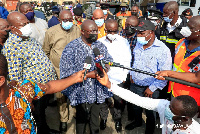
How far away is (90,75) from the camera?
109 inches

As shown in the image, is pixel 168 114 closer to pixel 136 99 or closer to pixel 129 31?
pixel 136 99

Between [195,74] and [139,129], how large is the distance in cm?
204

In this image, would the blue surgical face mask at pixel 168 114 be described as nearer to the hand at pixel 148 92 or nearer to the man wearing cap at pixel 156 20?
the hand at pixel 148 92

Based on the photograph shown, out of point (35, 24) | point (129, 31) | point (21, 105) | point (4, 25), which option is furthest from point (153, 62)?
point (35, 24)

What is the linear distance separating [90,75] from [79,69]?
1.02 feet

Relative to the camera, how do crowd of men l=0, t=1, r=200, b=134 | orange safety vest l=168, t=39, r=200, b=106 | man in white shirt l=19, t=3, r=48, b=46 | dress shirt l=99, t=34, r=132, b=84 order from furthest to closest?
man in white shirt l=19, t=3, r=48, b=46 < dress shirt l=99, t=34, r=132, b=84 < orange safety vest l=168, t=39, r=200, b=106 < crowd of men l=0, t=1, r=200, b=134

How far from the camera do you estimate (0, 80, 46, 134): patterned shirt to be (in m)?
1.77

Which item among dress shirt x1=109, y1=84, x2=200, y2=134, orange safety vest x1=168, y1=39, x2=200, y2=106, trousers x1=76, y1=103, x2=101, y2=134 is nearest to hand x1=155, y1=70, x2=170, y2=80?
dress shirt x1=109, y1=84, x2=200, y2=134

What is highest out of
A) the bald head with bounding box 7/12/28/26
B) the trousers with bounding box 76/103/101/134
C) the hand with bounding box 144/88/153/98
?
the bald head with bounding box 7/12/28/26

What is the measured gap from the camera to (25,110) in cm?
189

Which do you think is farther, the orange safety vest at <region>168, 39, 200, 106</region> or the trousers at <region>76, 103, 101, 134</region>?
the trousers at <region>76, 103, 101, 134</region>

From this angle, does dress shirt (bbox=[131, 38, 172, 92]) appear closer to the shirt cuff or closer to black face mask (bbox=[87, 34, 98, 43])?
the shirt cuff

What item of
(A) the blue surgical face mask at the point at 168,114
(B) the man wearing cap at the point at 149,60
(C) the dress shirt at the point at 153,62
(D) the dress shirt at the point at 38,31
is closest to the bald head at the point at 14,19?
(D) the dress shirt at the point at 38,31

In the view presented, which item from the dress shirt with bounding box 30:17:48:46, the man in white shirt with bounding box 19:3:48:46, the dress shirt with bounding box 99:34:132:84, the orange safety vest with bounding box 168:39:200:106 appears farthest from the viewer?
the man in white shirt with bounding box 19:3:48:46
